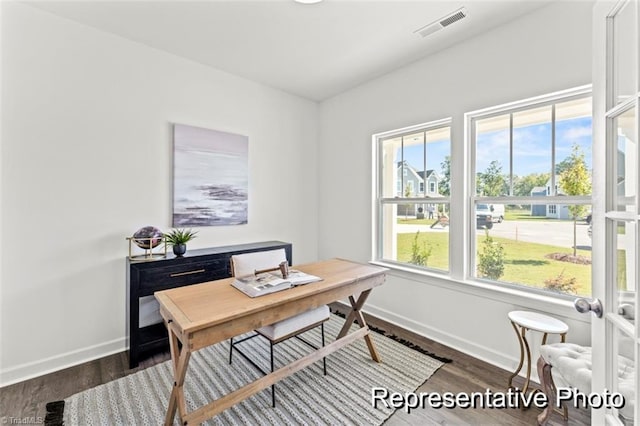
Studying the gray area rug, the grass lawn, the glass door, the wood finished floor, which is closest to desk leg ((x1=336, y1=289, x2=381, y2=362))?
the gray area rug

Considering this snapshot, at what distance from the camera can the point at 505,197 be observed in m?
2.34

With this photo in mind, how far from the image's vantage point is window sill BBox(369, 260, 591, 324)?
1.94 meters

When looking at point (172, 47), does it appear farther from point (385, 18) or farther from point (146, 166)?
point (385, 18)

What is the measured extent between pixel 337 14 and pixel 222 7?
0.87 meters

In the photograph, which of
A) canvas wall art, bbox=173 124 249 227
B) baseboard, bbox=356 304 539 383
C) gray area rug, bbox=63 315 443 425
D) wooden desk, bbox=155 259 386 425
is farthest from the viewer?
canvas wall art, bbox=173 124 249 227

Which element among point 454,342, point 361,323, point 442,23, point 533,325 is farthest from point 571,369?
point 442,23

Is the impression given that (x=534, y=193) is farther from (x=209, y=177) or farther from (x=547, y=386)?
(x=209, y=177)

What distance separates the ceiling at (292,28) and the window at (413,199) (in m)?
0.79

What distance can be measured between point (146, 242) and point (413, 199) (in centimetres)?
→ 269

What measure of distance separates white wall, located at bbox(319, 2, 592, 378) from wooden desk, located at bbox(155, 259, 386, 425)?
1166 millimetres

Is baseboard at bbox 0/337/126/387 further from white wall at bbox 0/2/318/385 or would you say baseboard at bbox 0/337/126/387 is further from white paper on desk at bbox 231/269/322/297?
white paper on desk at bbox 231/269/322/297

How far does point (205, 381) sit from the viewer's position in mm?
2039

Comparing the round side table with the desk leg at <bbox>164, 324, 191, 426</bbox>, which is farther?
the round side table

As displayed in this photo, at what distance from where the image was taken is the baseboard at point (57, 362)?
2012mm
